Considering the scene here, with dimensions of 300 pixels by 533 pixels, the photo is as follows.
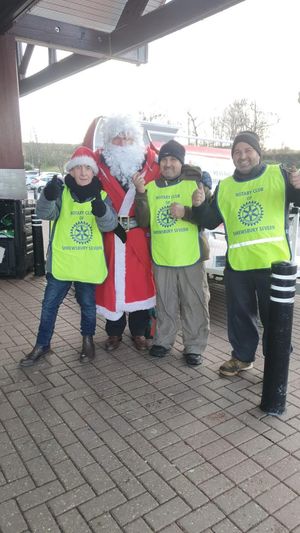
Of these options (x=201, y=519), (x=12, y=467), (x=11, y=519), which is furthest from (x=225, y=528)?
(x=12, y=467)

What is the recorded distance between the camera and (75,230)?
3479 millimetres

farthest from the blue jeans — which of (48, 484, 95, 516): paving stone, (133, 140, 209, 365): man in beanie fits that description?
(48, 484, 95, 516): paving stone

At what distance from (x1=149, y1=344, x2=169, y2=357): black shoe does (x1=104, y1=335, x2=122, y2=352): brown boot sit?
0.35 meters

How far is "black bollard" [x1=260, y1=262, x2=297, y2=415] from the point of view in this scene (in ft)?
8.88

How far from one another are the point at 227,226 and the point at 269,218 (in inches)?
13.7

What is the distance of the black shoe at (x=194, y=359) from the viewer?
11.8 ft

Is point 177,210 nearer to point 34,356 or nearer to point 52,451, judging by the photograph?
point 34,356

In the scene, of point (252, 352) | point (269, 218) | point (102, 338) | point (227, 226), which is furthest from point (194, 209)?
point (102, 338)

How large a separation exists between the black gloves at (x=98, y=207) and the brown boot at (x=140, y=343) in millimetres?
1289

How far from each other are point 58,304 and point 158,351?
3.19 ft

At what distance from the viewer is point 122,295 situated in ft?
12.1

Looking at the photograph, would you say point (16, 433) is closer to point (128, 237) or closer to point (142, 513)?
point (142, 513)

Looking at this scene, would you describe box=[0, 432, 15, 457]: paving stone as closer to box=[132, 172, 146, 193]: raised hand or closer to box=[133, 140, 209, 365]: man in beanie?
box=[133, 140, 209, 365]: man in beanie

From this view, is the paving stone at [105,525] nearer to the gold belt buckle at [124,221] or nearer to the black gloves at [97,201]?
the black gloves at [97,201]
